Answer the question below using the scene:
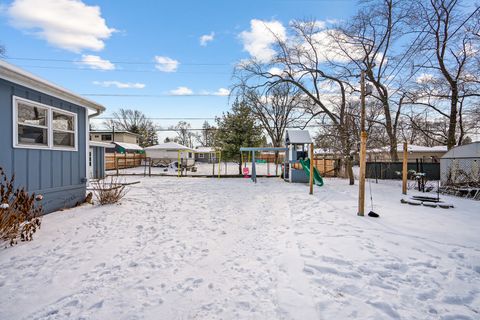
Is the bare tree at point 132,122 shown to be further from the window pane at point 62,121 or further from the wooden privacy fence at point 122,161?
the window pane at point 62,121

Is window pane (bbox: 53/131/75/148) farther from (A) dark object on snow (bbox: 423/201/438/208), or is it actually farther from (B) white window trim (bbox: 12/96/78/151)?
(A) dark object on snow (bbox: 423/201/438/208)

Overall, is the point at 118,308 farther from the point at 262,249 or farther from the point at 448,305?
the point at 448,305

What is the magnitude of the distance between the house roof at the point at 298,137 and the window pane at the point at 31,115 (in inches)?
421

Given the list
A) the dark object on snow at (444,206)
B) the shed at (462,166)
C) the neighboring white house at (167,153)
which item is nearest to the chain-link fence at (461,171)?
the shed at (462,166)

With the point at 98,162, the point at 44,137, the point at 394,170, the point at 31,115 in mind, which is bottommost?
the point at 394,170

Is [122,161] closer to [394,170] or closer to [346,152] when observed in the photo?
[346,152]

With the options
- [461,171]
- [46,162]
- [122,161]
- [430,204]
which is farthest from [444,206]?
[122,161]

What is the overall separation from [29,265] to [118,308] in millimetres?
1756

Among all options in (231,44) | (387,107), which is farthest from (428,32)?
(231,44)

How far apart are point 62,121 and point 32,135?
1.03m

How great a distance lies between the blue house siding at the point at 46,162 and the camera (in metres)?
4.29

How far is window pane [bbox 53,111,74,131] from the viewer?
560cm

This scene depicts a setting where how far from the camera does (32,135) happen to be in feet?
16.2

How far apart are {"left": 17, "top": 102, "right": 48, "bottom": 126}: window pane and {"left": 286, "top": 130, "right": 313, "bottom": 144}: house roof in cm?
1069
